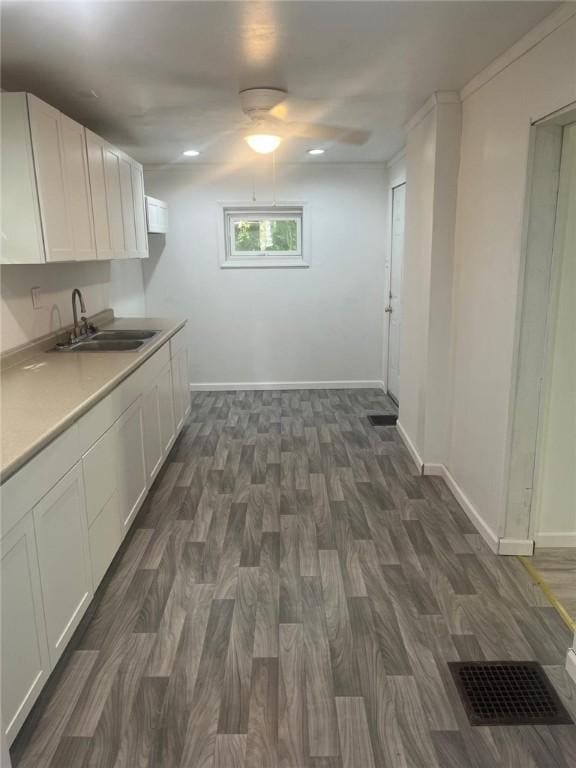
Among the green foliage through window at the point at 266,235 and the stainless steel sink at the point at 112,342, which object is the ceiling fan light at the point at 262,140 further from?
the green foliage through window at the point at 266,235

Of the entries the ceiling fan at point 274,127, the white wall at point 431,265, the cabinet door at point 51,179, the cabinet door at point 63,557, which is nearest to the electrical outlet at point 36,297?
the cabinet door at point 51,179

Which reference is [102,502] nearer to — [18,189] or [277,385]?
[18,189]

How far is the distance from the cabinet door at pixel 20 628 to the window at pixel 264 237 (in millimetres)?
4486

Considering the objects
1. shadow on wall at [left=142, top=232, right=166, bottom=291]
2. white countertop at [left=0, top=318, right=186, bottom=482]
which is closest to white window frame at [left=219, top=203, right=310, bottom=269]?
shadow on wall at [left=142, top=232, right=166, bottom=291]

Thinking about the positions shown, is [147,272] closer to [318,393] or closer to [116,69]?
[318,393]

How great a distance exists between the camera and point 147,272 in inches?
231

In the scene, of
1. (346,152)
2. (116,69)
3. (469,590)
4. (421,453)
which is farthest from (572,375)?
(346,152)

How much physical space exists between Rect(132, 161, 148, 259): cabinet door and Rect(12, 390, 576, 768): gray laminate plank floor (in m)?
1.98

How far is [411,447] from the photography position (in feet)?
13.7

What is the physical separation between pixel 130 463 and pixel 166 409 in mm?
1047

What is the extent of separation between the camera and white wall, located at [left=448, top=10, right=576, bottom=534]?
2.32m

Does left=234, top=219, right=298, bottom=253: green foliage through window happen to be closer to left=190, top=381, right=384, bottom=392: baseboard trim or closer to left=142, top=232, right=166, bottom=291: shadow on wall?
left=142, top=232, right=166, bottom=291: shadow on wall

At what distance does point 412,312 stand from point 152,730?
3166 mm

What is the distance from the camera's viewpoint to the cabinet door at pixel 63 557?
74.7 inches
